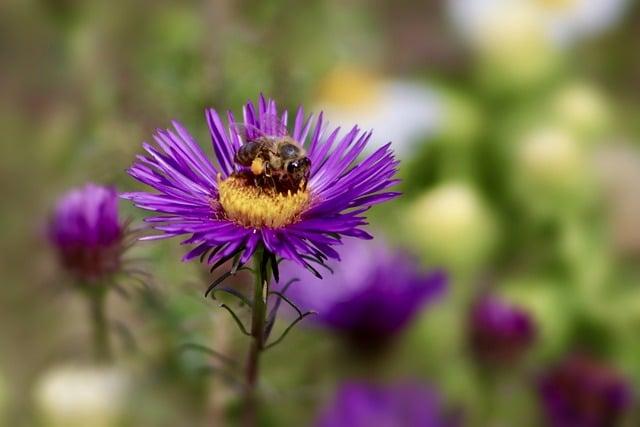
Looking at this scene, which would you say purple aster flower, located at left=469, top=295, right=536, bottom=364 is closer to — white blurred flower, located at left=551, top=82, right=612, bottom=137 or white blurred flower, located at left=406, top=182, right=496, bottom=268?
white blurred flower, located at left=406, top=182, right=496, bottom=268

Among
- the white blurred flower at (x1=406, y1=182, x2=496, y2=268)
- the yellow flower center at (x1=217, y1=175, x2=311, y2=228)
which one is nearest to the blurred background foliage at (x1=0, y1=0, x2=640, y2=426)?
the white blurred flower at (x1=406, y1=182, x2=496, y2=268)

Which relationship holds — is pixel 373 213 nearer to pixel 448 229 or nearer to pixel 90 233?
pixel 448 229

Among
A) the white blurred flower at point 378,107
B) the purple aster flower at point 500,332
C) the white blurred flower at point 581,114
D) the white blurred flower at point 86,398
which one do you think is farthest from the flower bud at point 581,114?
the white blurred flower at point 86,398

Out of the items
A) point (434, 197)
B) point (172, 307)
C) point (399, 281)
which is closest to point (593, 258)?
point (434, 197)

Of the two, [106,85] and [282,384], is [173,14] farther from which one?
[282,384]

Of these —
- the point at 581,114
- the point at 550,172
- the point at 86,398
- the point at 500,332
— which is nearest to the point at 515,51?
the point at 581,114
